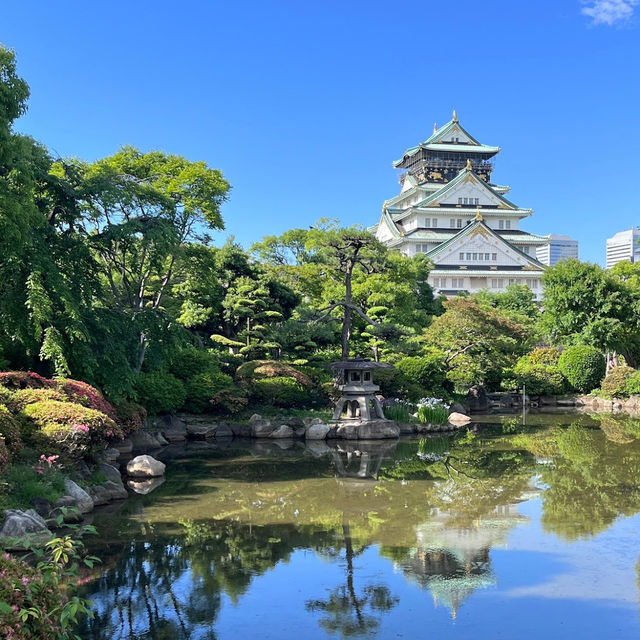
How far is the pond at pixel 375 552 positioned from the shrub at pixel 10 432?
1505 millimetres

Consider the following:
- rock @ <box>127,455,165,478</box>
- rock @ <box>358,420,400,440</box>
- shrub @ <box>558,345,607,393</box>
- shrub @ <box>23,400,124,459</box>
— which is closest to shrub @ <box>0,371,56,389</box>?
shrub @ <box>23,400,124,459</box>

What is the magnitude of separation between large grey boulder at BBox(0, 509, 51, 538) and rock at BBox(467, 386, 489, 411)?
67.3 feet

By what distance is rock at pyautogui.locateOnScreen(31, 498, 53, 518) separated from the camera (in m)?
8.32

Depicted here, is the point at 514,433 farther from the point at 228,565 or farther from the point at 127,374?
the point at 228,565

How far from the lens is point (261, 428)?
59.8 ft

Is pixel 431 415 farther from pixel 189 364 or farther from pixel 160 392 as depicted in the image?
pixel 160 392

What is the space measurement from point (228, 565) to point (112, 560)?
1347 mm

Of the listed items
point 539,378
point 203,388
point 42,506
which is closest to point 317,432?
point 203,388

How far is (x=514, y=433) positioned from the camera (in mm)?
18969

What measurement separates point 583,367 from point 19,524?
25848mm

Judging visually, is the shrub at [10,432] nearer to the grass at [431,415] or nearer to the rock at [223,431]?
the rock at [223,431]

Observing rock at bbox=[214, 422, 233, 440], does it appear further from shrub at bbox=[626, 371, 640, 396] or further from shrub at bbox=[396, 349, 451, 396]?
shrub at bbox=[626, 371, 640, 396]

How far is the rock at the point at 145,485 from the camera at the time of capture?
36.8ft

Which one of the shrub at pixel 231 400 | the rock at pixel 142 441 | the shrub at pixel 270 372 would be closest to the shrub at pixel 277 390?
the shrub at pixel 270 372
